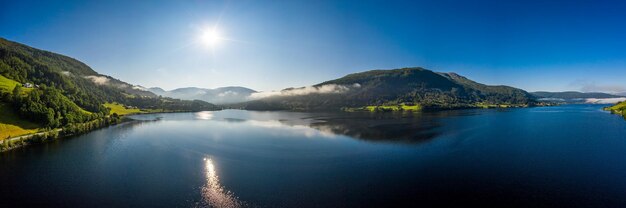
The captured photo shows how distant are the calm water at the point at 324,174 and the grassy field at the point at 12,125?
1439 centimetres

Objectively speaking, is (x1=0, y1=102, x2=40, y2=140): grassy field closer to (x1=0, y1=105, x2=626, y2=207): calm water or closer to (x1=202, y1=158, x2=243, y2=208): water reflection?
(x1=0, y1=105, x2=626, y2=207): calm water

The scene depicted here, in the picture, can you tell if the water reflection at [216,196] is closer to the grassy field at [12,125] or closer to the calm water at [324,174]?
the calm water at [324,174]

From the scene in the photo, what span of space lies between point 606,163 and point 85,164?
10468 centimetres

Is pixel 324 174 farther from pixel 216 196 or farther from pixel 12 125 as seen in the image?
pixel 12 125

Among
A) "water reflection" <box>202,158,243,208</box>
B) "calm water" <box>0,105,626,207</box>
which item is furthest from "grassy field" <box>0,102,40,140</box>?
"water reflection" <box>202,158,243,208</box>

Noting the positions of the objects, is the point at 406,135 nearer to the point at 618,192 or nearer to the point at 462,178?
the point at 462,178

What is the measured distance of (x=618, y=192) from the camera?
131ft

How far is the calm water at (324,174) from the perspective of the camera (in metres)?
38.5

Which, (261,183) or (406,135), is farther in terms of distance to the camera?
(406,135)

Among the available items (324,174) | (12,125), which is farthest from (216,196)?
(12,125)

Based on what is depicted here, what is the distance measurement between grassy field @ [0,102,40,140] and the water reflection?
73.6 metres

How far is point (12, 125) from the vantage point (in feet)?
284

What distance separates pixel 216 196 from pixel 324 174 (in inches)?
730

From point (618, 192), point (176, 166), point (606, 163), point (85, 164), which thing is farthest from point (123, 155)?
point (606, 163)
